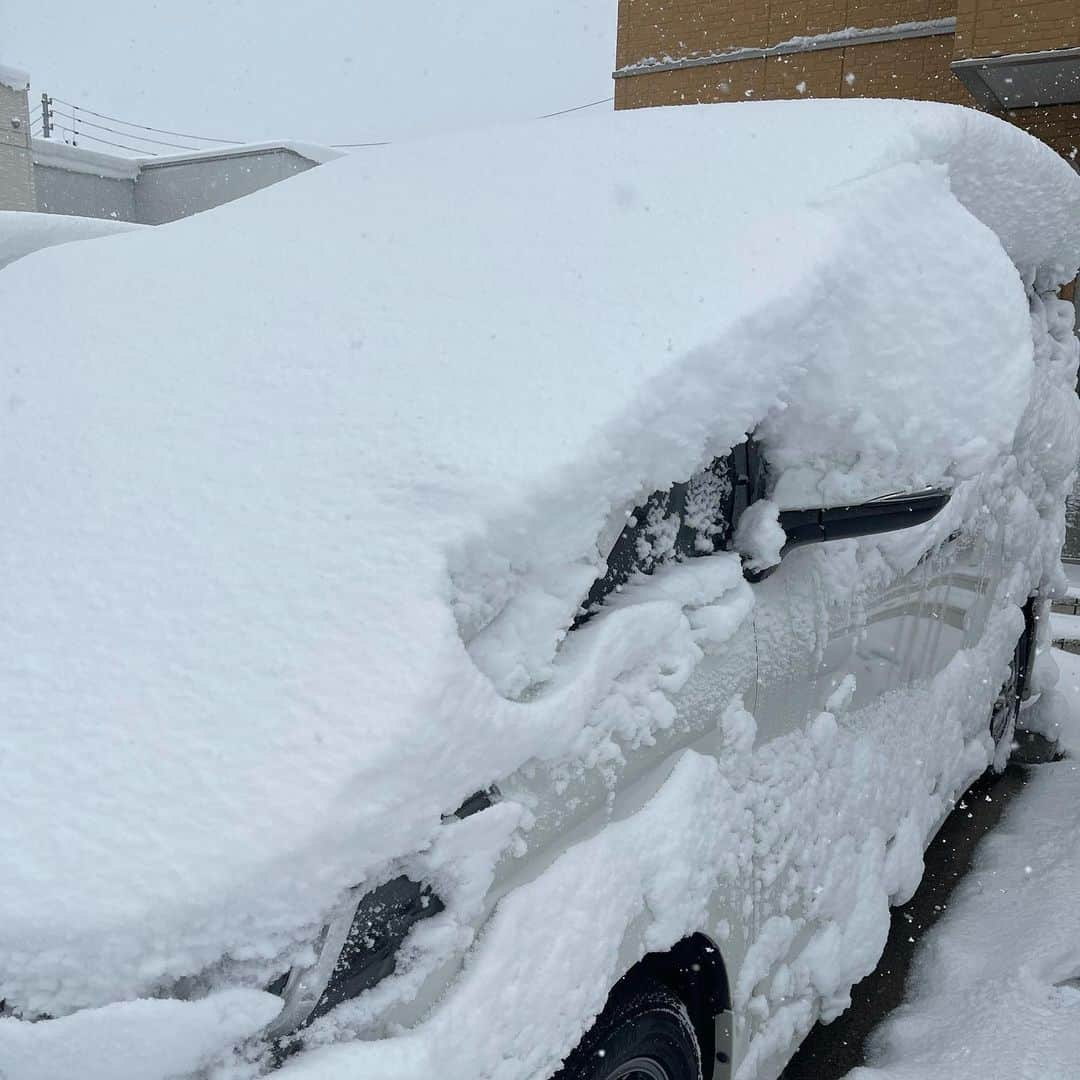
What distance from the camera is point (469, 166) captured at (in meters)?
2.45

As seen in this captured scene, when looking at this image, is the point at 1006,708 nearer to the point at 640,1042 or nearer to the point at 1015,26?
the point at 640,1042

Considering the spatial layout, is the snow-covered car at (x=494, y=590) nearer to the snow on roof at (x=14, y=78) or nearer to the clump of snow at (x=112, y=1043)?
the clump of snow at (x=112, y=1043)

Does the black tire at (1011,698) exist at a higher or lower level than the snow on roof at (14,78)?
lower

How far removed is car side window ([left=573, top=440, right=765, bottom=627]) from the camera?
1728mm

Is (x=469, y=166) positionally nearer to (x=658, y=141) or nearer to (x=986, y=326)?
(x=658, y=141)

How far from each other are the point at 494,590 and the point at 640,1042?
2.68ft

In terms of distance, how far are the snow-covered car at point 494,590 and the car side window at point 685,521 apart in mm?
10

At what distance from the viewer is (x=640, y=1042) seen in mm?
1707

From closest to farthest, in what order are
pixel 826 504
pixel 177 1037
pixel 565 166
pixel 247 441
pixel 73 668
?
pixel 177 1037, pixel 73 668, pixel 247 441, pixel 826 504, pixel 565 166

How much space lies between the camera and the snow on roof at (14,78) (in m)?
13.8

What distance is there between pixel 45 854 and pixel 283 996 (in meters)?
0.31

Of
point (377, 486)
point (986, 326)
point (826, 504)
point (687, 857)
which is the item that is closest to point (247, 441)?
point (377, 486)

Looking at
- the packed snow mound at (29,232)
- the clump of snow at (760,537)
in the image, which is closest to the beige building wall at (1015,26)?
the packed snow mound at (29,232)

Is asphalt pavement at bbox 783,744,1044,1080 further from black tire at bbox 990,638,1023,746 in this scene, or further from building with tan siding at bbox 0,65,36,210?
building with tan siding at bbox 0,65,36,210
